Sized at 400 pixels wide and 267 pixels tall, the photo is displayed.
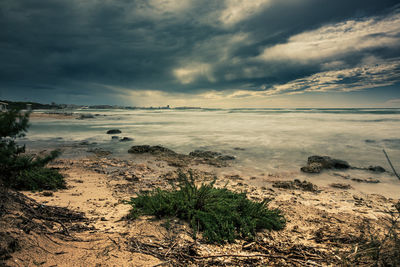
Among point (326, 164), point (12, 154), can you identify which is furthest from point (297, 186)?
point (12, 154)

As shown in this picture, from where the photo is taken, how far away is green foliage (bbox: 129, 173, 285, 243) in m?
2.78

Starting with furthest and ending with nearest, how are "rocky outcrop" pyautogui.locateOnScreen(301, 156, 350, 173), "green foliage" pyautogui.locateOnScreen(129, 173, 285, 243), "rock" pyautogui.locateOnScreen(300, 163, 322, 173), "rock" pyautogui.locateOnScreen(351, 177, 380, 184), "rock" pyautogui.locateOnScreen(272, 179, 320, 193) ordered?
"rocky outcrop" pyautogui.locateOnScreen(301, 156, 350, 173) → "rock" pyautogui.locateOnScreen(300, 163, 322, 173) → "rock" pyautogui.locateOnScreen(351, 177, 380, 184) → "rock" pyautogui.locateOnScreen(272, 179, 320, 193) → "green foliage" pyautogui.locateOnScreen(129, 173, 285, 243)

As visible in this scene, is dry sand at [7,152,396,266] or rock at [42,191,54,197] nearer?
dry sand at [7,152,396,266]

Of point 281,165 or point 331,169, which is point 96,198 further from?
point 331,169

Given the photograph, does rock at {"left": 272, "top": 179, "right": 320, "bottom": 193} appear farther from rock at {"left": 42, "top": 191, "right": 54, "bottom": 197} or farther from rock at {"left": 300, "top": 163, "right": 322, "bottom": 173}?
rock at {"left": 42, "top": 191, "right": 54, "bottom": 197}

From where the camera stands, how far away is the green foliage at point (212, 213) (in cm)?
278

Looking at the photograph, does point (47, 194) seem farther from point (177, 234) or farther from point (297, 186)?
point (297, 186)

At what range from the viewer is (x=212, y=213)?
9.85 feet

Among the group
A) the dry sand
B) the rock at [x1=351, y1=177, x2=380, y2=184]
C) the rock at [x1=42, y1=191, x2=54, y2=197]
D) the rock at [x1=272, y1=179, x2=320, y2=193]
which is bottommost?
the rock at [x1=351, y1=177, x2=380, y2=184]

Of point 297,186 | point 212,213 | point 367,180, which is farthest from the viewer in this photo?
point 367,180

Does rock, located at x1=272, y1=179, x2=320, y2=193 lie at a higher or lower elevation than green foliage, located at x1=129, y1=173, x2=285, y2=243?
lower

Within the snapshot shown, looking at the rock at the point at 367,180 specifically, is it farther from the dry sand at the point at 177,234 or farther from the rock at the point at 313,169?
the dry sand at the point at 177,234

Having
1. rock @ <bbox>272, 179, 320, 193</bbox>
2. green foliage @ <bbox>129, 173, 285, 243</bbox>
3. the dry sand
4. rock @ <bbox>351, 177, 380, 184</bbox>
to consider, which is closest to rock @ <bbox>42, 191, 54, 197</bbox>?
the dry sand

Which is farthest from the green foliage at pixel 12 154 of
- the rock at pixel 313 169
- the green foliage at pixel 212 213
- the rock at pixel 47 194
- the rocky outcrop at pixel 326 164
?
the rocky outcrop at pixel 326 164
